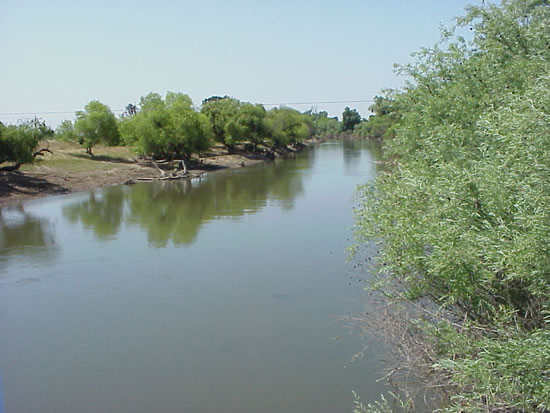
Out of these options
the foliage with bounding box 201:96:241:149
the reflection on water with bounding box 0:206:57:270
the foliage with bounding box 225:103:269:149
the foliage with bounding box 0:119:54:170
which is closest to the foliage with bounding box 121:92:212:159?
the foliage with bounding box 225:103:269:149

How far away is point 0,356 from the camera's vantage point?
9.91 metres

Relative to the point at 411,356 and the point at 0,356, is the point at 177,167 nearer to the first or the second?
the point at 0,356

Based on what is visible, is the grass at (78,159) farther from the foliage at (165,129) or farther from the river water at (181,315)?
the river water at (181,315)

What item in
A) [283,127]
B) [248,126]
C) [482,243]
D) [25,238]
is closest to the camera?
[482,243]

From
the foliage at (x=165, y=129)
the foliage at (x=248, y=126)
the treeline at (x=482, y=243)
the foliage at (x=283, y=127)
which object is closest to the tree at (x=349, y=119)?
the foliage at (x=283, y=127)

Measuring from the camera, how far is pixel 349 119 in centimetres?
11994

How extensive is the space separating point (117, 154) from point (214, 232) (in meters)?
28.5

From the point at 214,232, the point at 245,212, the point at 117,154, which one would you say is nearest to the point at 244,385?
the point at 214,232

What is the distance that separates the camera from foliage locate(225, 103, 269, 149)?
53781mm

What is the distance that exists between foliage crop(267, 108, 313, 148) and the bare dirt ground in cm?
1048

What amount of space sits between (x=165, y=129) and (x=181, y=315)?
109 ft

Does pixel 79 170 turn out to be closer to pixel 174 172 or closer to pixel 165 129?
pixel 174 172

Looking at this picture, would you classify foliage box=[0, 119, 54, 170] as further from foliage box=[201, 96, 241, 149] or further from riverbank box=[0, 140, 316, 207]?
foliage box=[201, 96, 241, 149]

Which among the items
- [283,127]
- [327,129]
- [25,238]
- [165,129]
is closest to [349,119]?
[327,129]
